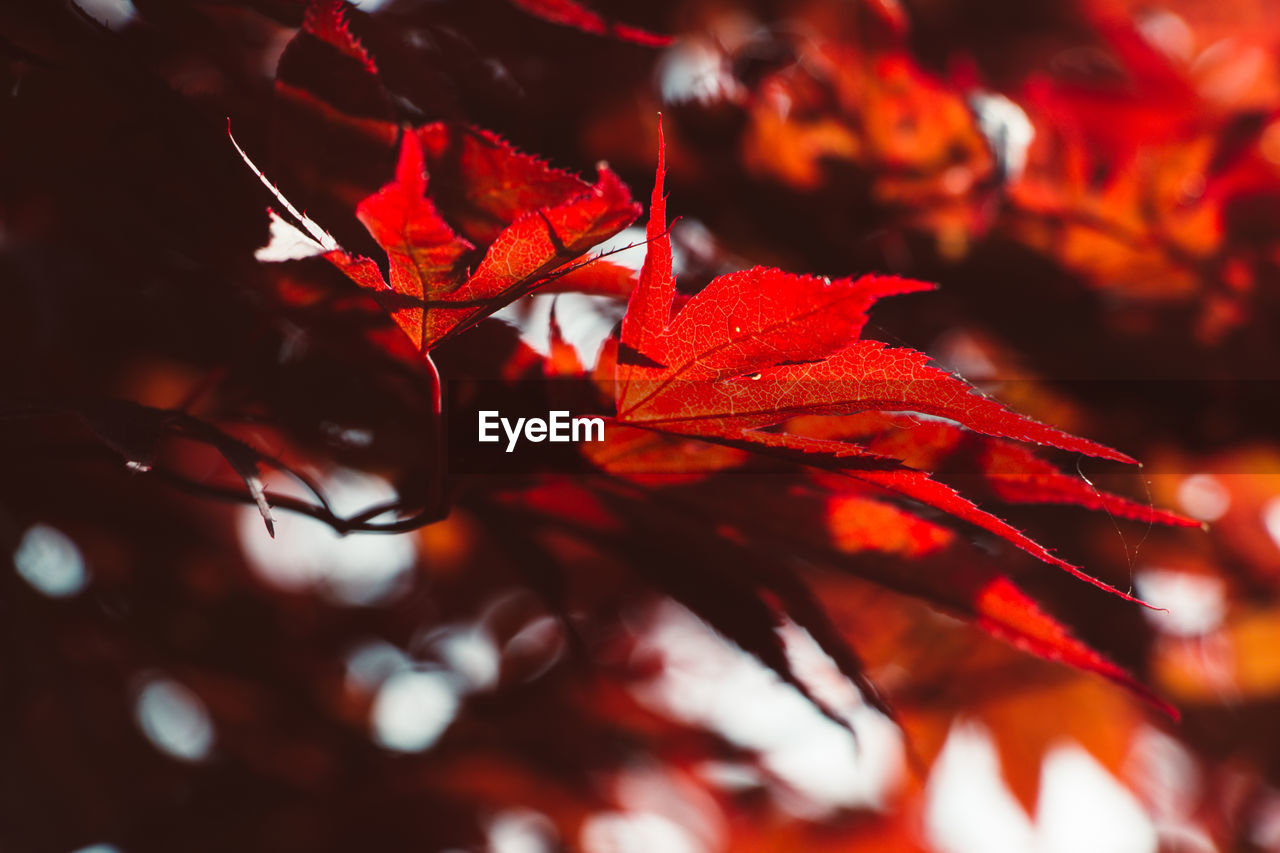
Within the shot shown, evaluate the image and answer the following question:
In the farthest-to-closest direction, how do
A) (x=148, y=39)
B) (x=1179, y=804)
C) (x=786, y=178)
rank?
(x=1179, y=804), (x=786, y=178), (x=148, y=39)

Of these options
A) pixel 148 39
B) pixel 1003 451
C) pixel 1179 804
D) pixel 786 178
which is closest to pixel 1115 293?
pixel 786 178

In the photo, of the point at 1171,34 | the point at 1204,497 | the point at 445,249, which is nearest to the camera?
the point at 445,249

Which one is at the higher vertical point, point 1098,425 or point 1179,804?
point 1098,425

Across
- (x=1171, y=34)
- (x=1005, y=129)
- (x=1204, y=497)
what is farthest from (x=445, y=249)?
(x=1171, y=34)

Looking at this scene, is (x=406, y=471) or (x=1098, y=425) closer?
(x=406, y=471)

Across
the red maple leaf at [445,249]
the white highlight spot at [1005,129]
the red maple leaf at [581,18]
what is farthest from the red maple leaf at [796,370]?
the white highlight spot at [1005,129]

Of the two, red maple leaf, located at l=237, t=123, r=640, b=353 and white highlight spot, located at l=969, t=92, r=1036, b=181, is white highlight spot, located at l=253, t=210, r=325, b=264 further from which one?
white highlight spot, located at l=969, t=92, r=1036, b=181

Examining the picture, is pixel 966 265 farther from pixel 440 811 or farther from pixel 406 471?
pixel 440 811

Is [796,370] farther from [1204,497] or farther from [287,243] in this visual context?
[1204,497]
